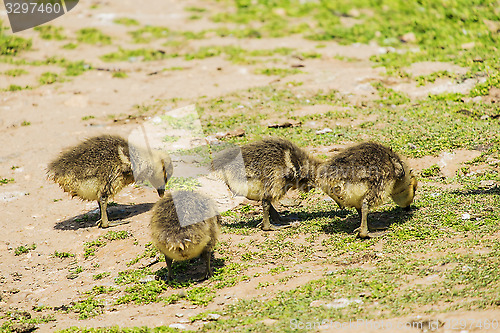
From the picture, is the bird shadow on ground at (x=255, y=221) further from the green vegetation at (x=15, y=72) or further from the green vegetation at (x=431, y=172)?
the green vegetation at (x=15, y=72)

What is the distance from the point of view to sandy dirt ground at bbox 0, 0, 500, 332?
6961 mm

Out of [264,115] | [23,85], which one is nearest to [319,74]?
[264,115]

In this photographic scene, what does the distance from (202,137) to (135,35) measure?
719cm

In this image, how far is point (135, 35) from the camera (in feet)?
56.4

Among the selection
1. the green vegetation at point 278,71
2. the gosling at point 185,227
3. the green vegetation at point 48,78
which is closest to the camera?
the gosling at point 185,227

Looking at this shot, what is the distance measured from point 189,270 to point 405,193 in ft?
10.1

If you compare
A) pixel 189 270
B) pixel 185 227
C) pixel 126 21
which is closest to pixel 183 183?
pixel 189 270

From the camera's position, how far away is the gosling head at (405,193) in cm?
770

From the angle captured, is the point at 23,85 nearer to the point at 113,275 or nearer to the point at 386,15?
the point at 113,275

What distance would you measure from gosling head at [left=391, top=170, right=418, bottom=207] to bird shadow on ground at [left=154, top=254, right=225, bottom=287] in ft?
8.32

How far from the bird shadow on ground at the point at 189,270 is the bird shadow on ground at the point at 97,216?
211cm

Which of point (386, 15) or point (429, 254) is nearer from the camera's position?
point (429, 254)

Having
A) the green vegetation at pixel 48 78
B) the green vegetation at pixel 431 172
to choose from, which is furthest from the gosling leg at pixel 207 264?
the green vegetation at pixel 48 78

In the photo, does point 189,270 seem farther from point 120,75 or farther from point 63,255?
point 120,75
